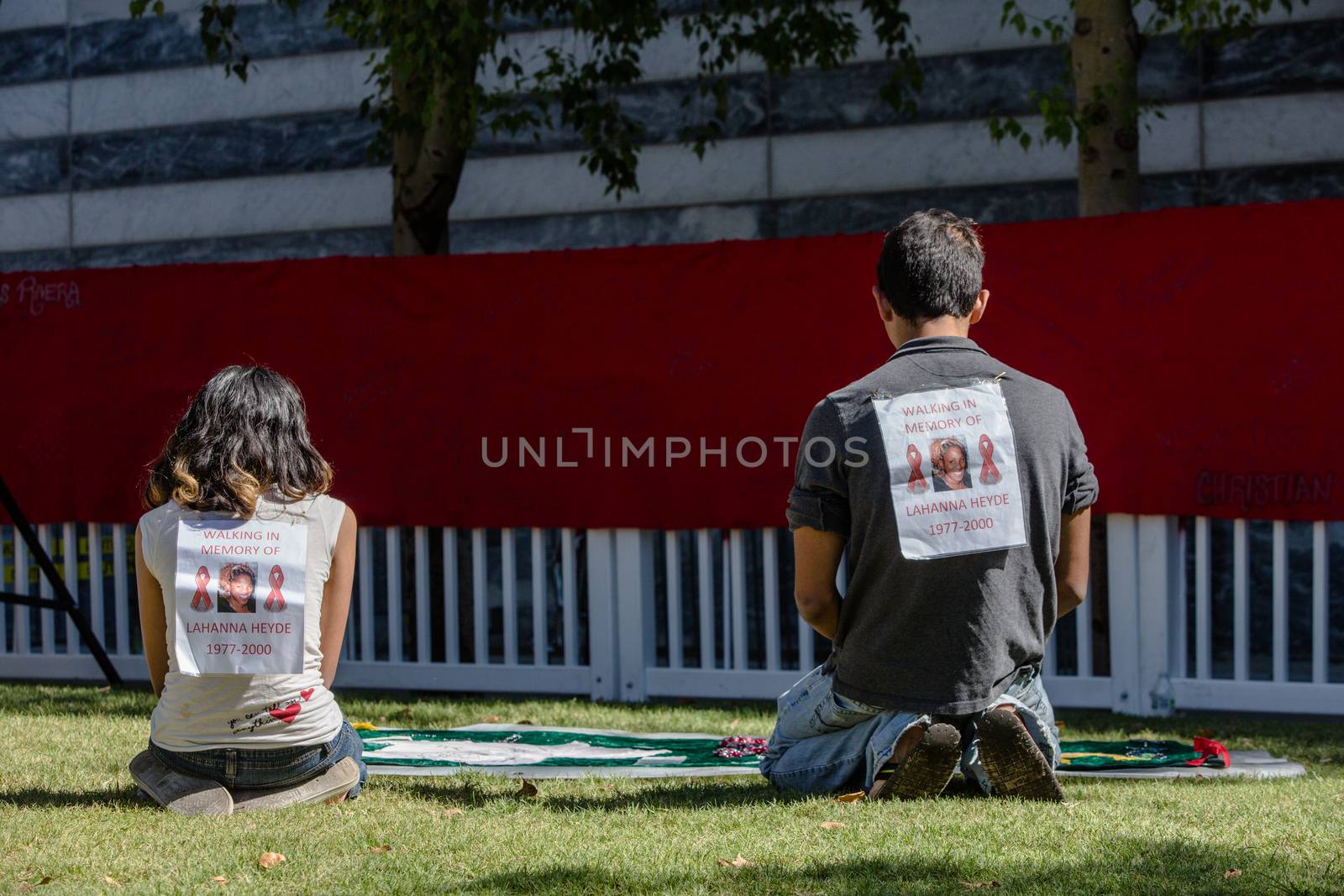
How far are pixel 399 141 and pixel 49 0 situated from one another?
18.8ft

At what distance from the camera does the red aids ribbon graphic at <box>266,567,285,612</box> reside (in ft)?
14.0

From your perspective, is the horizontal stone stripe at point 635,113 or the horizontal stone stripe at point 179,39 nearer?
the horizontal stone stripe at point 635,113

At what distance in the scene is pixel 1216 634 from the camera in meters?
9.91

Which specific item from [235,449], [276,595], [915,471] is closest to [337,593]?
[276,595]

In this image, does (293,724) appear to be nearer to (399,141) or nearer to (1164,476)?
(1164,476)

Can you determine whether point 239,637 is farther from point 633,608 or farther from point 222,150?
point 222,150

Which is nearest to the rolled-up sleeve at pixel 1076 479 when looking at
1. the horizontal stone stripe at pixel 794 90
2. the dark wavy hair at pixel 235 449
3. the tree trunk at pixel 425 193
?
the dark wavy hair at pixel 235 449

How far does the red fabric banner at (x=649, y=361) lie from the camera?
6.49 metres

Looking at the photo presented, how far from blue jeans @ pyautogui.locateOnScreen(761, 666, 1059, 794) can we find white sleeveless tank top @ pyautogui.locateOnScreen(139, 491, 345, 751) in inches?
56.5

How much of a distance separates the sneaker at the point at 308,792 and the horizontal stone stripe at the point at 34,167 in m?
10.4

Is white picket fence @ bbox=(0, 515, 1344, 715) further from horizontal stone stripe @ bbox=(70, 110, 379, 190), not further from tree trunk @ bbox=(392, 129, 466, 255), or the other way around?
horizontal stone stripe @ bbox=(70, 110, 379, 190)

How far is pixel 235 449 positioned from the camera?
4281 mm

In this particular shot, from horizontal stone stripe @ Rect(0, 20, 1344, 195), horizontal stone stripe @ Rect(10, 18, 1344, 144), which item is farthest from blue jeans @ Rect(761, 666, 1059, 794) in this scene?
horizontal stone stripe @ Rect(10, 18, 1344, 144)

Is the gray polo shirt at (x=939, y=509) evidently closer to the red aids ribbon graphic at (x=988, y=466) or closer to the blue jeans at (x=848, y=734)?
the red aids ribbon graphic at (x=988, y=466)
